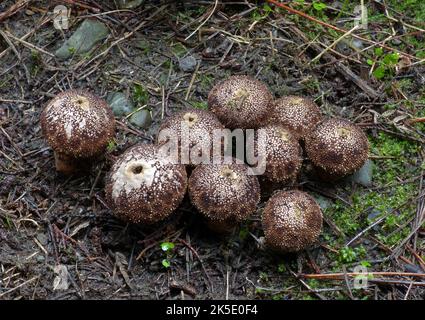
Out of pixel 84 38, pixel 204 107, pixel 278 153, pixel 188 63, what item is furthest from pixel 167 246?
pixel 84 38

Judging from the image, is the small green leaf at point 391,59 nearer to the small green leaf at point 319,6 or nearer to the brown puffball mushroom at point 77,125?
the small green leaf at point 319,6

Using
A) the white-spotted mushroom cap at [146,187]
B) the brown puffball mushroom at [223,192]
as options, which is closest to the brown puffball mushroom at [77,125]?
the white-spotted mushroom cap at [146,187]

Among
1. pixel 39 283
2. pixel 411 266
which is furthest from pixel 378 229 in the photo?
pixel 39 283

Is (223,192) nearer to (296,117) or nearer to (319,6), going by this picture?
(296,117)

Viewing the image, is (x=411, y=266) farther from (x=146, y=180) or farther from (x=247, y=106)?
(x=146, y=180)

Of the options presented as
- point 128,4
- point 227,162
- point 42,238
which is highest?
point 128,4
